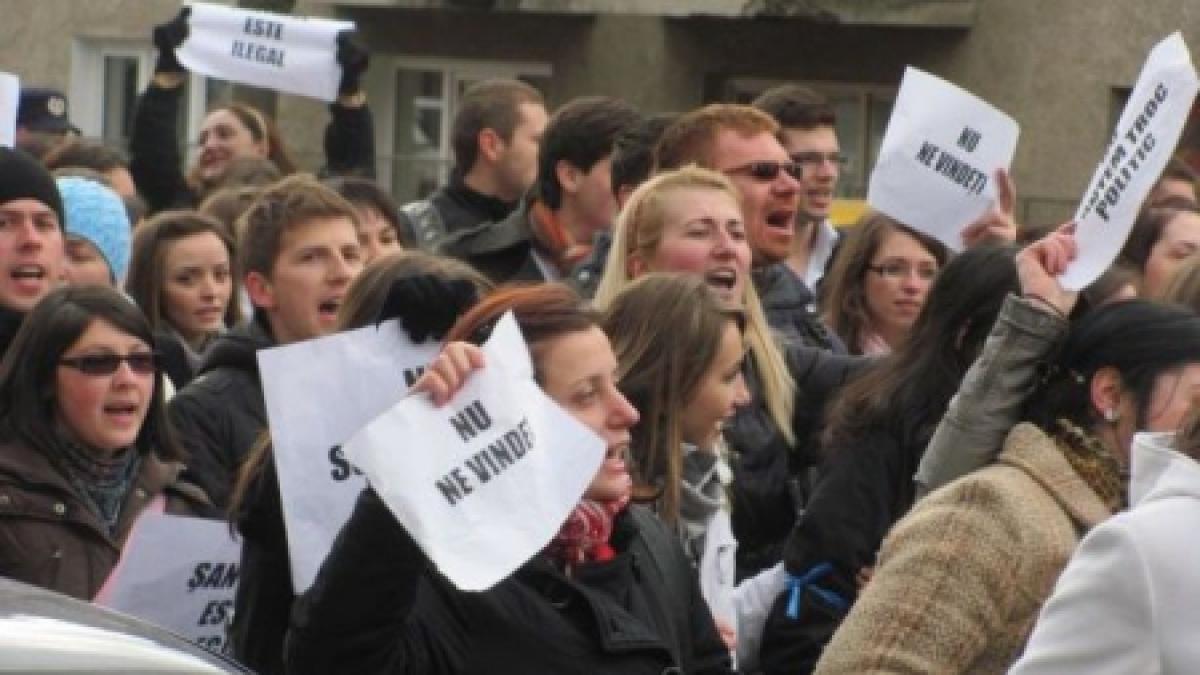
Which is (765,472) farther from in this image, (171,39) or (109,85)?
(109,85)

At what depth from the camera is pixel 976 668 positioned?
18.0ft

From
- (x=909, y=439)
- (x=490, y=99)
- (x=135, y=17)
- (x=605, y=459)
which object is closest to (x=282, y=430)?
(x=605, y=459)

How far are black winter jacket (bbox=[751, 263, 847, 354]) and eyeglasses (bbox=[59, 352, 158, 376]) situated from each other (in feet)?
6.41

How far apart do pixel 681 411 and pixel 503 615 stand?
1.45 meters

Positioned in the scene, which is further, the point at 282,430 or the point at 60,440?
the point at 60,440

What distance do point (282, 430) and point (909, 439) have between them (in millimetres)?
1581

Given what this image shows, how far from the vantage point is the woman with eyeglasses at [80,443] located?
22.4 ft

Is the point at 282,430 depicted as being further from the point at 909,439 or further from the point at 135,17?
the point at 135,17

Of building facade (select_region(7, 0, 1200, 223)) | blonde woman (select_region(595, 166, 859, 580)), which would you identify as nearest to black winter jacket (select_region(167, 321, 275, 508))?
blonde woman (select_region(595, 166, 859, 580))

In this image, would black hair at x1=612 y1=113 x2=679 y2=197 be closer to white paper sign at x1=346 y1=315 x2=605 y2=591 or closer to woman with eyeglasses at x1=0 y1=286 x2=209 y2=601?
woman with eyeglasses at x1=0 y1=286 x2=209 y2=601

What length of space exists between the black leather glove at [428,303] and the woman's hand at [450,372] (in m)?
0.49

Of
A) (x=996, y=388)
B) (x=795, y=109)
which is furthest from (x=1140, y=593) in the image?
(x=795, y=109)

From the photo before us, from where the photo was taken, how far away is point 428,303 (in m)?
5.79

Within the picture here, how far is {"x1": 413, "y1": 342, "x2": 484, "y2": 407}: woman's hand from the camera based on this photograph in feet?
17.0
